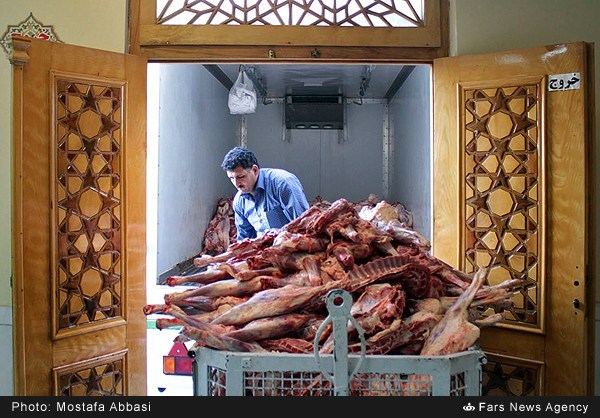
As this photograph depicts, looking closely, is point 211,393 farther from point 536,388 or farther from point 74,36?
point 74,36

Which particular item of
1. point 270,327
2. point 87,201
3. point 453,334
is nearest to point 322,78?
point 87,201

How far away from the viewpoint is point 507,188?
343 cm

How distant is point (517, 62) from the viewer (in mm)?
3342

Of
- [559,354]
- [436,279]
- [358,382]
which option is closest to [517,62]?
[436,279]

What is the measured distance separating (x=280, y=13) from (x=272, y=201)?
66.6 inches

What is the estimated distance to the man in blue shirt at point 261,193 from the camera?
458cm

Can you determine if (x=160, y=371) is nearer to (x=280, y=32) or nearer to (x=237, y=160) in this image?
(x=237, y=160)

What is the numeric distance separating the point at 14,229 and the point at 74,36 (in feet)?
4.47

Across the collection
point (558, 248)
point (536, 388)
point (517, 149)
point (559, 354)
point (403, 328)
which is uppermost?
point (517, 149)

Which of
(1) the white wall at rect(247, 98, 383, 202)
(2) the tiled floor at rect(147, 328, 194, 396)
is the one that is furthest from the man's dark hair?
(1) the white wall at rect(247, 98, 383, 202)

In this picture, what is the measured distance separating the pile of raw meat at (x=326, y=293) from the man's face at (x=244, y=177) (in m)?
1.65

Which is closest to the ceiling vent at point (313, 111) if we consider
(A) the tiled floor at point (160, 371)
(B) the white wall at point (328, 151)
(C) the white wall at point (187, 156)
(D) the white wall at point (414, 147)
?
(B) the white wall at point (328, 151)

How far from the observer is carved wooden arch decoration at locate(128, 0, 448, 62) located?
358cm

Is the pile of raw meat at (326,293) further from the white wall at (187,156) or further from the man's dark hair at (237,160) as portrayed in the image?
the white wall at (187,156)
